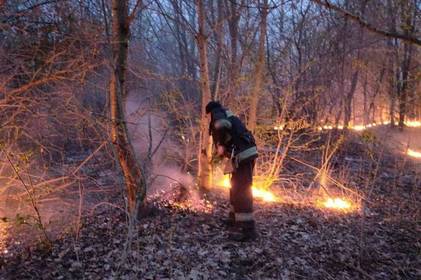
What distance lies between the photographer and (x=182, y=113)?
803 cm

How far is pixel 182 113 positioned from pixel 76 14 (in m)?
3.00

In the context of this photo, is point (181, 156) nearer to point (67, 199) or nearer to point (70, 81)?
point (67, 199)

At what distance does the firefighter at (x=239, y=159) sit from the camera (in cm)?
549

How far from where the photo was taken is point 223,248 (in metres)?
5.31

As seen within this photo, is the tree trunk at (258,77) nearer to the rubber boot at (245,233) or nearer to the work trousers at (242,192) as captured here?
the work trousers at (242,192)

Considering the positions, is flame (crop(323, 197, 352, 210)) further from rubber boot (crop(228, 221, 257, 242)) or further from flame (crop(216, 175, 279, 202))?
rubber boot (crop(228, 221, 257, 242))

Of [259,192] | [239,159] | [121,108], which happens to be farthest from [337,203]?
[121,108]

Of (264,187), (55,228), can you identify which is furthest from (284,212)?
(55,228)

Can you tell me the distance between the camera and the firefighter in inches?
216

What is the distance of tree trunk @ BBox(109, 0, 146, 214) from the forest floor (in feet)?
1.87

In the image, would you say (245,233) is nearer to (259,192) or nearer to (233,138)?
(233,138)

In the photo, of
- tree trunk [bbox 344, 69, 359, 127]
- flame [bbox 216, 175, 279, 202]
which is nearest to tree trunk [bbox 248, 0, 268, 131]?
flame [bbox 216, 175, 279, 202]

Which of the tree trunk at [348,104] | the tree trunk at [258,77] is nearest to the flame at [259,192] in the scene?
the tree trunk at [258,77]

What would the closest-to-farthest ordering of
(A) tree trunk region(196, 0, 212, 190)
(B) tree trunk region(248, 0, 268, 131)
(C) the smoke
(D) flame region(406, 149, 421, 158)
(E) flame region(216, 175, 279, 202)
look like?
(A) tree trunk region(196, 0, 212, 190)
(C) the smoke
(E) flame region(216, 175, 279, 202)
(B) tree trunk region(248, 0, 268, 131)
(D) flame region(406, 149, 421, 158)
